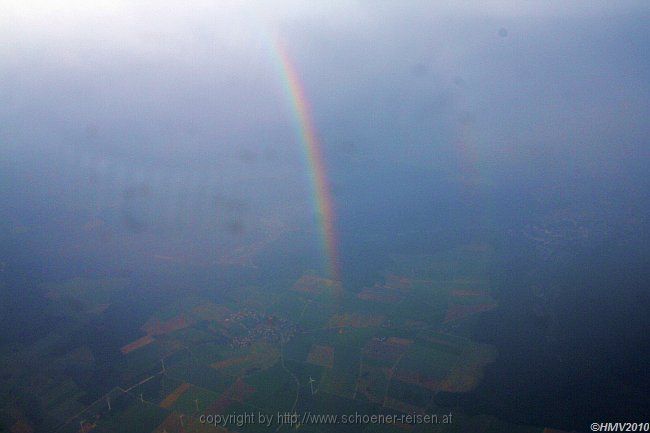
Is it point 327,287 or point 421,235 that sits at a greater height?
point 421,235

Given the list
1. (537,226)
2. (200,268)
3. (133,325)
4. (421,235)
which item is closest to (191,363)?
(133,325)

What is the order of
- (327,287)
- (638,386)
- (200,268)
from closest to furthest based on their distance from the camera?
(638,386)
(327,287)
(200,268)

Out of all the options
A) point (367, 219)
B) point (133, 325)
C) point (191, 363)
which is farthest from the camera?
point (367, 219)

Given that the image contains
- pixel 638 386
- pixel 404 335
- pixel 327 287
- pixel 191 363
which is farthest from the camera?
pixel 327 287

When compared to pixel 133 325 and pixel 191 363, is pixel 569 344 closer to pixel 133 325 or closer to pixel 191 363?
pixel 191 363

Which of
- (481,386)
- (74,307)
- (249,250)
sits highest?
(249,250)

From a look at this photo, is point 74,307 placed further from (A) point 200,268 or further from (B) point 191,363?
(B) point 191,363

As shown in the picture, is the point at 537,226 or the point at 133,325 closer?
the point at 133,325

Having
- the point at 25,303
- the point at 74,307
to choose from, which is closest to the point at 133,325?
the point at 74,307

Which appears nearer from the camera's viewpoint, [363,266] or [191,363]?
[191,363]
